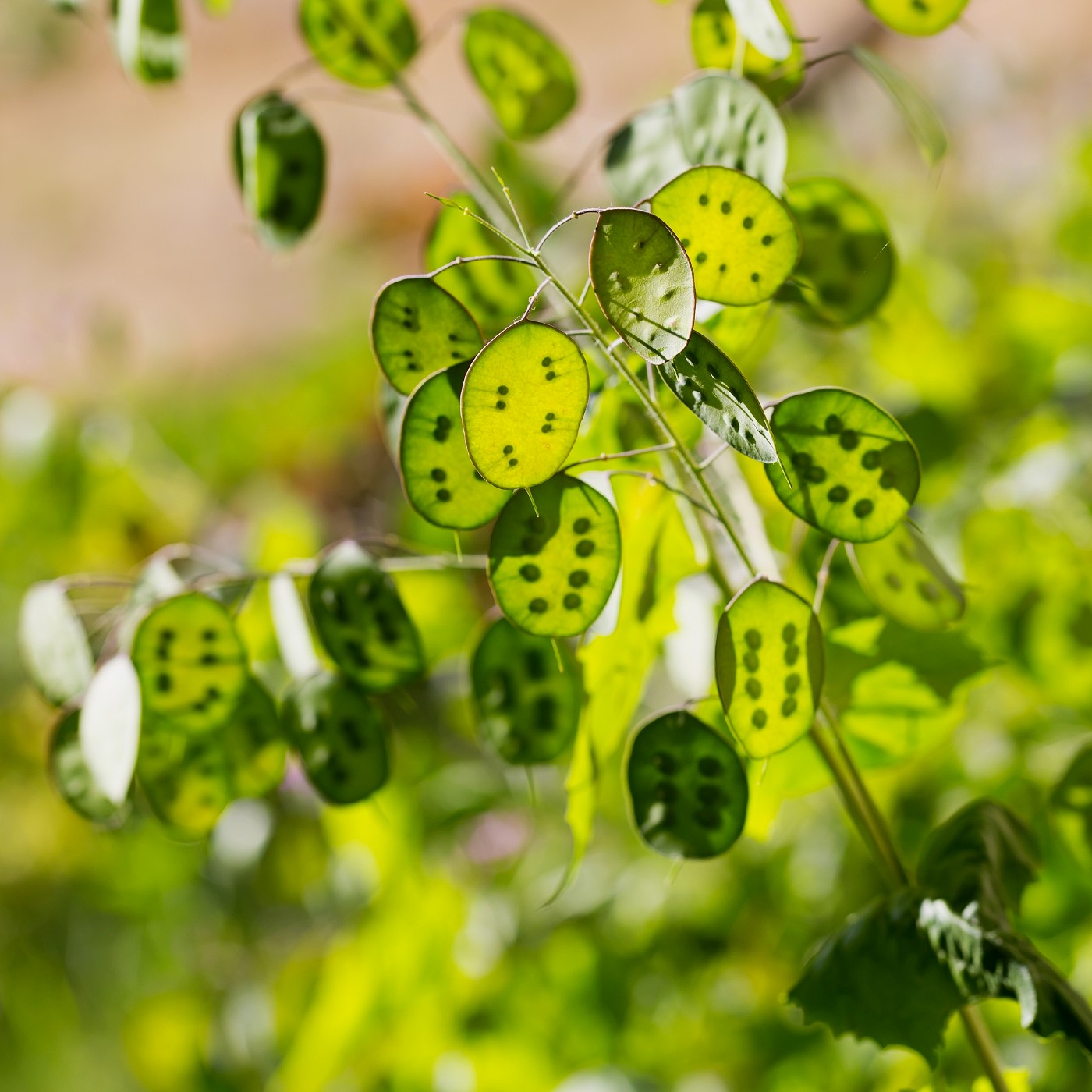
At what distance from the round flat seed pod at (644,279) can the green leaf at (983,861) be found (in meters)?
0.18

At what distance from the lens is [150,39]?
1.37 feet

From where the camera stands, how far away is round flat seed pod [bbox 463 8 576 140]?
0.44 metres

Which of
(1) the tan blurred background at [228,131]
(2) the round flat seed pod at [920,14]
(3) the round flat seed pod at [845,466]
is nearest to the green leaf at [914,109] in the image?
(2) the round flat seed pod at [920,14]

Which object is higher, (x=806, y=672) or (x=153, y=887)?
(x=806, y=672)

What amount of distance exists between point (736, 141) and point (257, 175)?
0.59ft

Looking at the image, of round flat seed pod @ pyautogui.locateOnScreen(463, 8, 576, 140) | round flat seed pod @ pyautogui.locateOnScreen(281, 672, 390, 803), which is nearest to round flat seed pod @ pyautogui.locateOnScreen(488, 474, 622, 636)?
round flat seed pod @ pyautogui.locateOnScreen(281, 672, 390, 803)

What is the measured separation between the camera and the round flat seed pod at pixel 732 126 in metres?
0.34

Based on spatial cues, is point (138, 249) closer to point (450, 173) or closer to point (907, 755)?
point (450, 173)

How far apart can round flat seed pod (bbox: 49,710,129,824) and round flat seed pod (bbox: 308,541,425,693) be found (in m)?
0.09

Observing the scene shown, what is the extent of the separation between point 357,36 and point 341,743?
0.88 ft

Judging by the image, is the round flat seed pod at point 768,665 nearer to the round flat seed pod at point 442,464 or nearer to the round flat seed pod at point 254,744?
the round flat seed pod at point 442,464

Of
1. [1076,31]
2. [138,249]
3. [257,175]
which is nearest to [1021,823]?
[257,175]

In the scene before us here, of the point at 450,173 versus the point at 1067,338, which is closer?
the point at 1067,338

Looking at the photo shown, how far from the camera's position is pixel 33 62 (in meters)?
3.99
